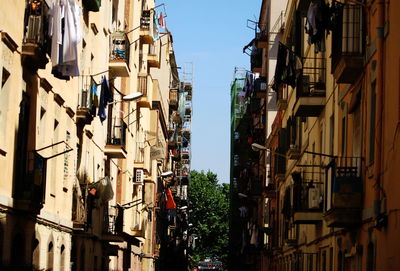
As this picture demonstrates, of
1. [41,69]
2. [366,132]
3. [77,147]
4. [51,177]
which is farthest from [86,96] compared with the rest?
[366,132]

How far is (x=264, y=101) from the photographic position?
72.0m

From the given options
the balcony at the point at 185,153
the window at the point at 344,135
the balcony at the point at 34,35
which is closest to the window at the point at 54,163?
the balcony at the point at 34,35

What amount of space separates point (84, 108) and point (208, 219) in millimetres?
108683

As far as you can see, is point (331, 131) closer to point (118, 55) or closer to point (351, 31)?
point (351, 31)

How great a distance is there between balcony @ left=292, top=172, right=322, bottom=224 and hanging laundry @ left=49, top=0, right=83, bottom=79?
909 centimetres

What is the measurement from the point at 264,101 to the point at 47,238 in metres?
45.8

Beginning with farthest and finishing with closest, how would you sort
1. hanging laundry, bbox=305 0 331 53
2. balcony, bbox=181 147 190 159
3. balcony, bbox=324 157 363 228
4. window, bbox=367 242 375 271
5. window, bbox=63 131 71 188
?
balcony, bbox=181 147 190 159, window, bbox=63 131 71 188, hanging laundry, bbox=305 0 331 53, balcony, bbox=324 157 363 228, window, bbox=367 242 375 271

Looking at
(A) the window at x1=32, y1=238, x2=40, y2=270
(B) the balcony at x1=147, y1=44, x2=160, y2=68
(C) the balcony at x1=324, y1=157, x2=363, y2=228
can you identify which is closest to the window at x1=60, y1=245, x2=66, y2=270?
(A) the window at x1=32, y1=238, x2=40, y2=270

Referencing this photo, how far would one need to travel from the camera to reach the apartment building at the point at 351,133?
18.5m

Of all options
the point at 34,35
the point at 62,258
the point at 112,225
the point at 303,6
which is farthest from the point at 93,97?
the point at 34,35

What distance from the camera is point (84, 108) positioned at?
32.3m

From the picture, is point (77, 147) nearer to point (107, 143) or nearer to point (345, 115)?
point (107, 143)

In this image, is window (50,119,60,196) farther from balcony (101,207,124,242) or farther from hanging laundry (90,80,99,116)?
balcony (101,207,124,242)

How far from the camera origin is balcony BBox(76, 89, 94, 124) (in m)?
32.1
